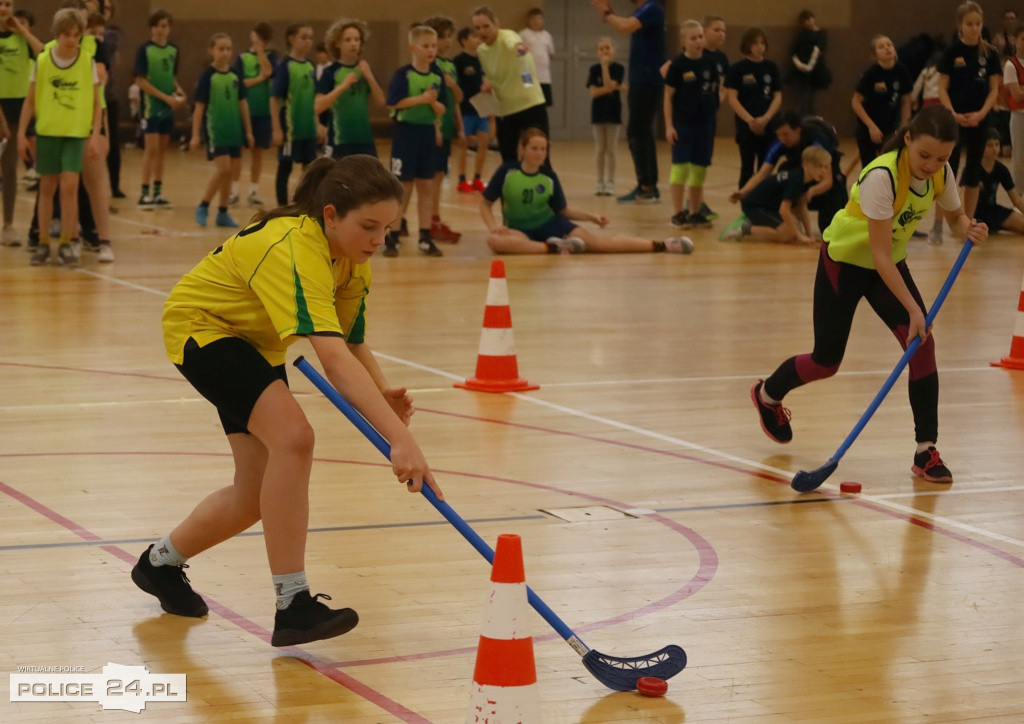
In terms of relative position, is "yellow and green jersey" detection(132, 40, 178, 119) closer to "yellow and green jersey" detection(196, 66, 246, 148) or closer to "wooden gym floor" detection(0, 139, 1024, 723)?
"yellow and green jersey" detection(196, 66, 246, 148)

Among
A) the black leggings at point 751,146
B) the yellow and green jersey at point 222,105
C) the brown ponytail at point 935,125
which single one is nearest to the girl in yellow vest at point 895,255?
the brown ponytail at point 935,125

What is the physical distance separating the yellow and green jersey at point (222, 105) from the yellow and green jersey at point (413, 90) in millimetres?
2477

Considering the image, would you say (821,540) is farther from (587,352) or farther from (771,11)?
(771,11)

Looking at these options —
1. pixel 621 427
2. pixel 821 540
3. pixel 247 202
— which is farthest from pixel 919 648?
pixel 247 202

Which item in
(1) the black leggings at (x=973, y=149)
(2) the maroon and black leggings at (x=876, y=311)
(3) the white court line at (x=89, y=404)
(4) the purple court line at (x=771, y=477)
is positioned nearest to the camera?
(4) the purple court line at (x=771, y=477)

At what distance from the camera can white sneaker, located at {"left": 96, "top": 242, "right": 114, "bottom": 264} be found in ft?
38.7

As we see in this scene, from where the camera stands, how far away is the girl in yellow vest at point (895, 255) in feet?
19.0

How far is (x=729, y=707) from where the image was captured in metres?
3.62

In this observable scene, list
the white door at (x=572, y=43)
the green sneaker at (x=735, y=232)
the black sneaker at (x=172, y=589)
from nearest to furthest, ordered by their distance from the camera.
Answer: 1. the black sneaker at (x=172, y=589)
2. the green sneaker at (x=735, y=232)
3. the white door at (x=572, y=43)

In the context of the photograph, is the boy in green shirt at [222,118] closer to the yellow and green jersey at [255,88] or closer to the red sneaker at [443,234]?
the yellow and green jersey at [255,88]

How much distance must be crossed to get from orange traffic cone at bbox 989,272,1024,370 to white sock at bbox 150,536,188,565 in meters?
5.44

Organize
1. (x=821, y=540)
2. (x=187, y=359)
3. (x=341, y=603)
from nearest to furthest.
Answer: (x=187, y=359) → (x=341, y=603) → (x=821, y=540)

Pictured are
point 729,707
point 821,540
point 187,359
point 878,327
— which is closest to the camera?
point 729,707

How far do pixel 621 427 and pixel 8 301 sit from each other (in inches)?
191
